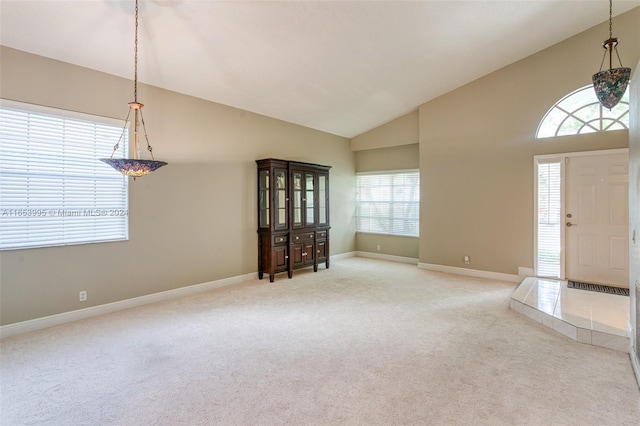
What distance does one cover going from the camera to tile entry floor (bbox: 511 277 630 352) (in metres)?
3.10

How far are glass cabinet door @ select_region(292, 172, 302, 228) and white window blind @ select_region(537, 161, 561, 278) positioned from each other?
3985 mm

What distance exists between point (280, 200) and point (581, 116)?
4.88m

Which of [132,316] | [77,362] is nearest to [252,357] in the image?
[77,362]

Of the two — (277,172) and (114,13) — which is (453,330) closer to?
(277,172)

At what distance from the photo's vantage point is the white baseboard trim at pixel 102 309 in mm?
3432

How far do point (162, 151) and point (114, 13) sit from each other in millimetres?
1759

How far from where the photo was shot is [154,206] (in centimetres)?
443

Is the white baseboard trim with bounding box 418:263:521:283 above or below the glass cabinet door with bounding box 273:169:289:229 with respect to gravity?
below

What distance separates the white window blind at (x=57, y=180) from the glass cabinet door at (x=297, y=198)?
2.65m

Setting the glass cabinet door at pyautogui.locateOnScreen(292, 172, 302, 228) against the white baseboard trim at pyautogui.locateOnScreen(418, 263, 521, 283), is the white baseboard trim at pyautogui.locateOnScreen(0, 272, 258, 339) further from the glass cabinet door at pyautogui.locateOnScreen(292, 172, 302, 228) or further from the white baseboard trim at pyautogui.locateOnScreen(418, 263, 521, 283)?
the white baseboard trim at pyautogui.locateOnScreen(418, 263, 521, 283)

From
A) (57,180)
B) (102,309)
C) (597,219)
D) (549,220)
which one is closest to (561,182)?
(549,220)

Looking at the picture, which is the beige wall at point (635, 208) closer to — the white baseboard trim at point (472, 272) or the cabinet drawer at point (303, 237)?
the white baseboard trim at point (472, 272)

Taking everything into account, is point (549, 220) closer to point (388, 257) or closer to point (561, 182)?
point (561, 182)

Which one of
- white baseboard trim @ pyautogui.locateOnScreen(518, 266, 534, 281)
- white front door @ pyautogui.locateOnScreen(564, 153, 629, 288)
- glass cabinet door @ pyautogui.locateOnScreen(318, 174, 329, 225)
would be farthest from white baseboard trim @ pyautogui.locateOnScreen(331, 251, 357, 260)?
white front door @ pyautogui.locateOnScreen(564, 153, 629, 288)
